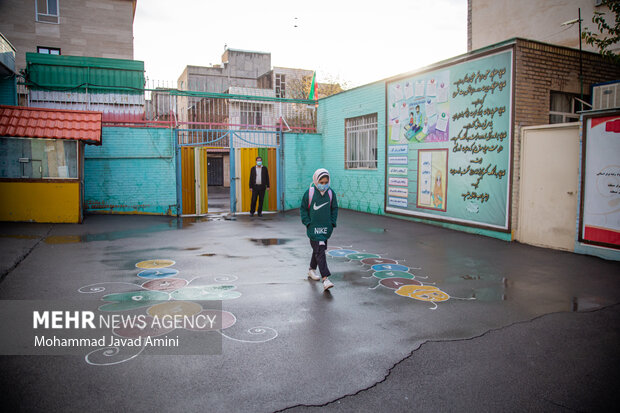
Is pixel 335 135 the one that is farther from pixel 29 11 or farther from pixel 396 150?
pixel 29 11

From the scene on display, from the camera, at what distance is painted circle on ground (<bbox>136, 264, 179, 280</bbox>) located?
22.1ft

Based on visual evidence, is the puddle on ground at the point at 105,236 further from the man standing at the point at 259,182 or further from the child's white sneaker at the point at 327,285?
the child's white sneaker at the point at 327,285

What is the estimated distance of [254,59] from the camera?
43312mm

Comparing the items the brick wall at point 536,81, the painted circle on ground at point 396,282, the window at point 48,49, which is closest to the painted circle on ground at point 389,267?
the painted circle on ground at point 396,282

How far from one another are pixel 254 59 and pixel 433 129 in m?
34.9

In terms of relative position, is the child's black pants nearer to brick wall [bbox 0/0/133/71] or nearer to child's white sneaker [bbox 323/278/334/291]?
child's white sneaker [bbox 323/278/334/291]

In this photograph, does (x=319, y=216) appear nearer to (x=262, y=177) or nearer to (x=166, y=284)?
(x=166, y=284)

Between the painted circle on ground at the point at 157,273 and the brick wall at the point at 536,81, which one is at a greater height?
the brick wall at the point at 536,81

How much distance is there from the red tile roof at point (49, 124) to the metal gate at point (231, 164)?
10.9ft

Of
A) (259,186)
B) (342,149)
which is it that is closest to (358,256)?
(259,186)

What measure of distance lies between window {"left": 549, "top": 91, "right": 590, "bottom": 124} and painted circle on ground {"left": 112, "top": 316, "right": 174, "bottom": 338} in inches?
407

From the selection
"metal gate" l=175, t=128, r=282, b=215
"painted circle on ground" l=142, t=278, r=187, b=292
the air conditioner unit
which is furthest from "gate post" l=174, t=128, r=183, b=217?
the air conditioner unit

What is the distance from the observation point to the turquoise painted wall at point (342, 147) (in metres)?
14.6

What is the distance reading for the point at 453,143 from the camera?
11.5 meters
